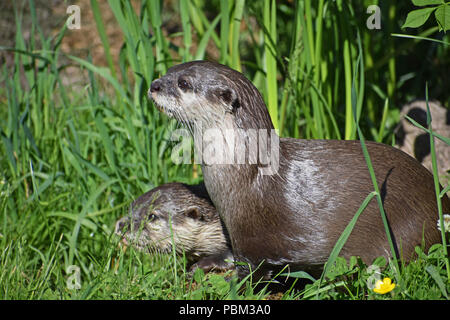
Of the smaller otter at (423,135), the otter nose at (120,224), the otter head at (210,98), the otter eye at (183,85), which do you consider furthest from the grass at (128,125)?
the otter eye at (183,85)

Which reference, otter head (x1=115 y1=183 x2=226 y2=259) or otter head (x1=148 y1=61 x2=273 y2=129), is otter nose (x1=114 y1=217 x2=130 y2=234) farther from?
otter head (x1=148 y1=61 x2=273 y2=129)

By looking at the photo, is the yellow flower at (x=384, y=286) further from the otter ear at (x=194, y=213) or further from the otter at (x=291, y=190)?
the otter ear at (x=194, y=213)

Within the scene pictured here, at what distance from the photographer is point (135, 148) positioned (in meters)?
3.34

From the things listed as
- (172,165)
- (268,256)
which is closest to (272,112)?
(172,165)

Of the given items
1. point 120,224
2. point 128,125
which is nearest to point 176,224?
point 120,224

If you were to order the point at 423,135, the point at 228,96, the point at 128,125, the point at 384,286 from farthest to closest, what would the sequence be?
1. the point at 423,135
2. the point at 128,125
3. the point at 228,96
4. the point at 384,286

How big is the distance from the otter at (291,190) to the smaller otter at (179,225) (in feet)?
1.42

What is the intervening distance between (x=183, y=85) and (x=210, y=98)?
13 cm

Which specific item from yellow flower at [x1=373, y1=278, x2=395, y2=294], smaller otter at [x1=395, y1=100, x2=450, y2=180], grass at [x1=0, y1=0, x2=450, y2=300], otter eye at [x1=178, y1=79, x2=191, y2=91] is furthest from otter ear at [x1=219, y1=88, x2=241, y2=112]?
smaller otter at [x1=395, y1=100, x2=450, y2=180]

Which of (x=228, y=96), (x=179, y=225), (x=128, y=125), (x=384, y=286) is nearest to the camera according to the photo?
(x=384, y=286)

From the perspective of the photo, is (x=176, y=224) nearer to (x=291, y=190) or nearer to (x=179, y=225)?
(x=179, y=225)

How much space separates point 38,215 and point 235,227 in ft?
3.87

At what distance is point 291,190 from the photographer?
2.39 meters
